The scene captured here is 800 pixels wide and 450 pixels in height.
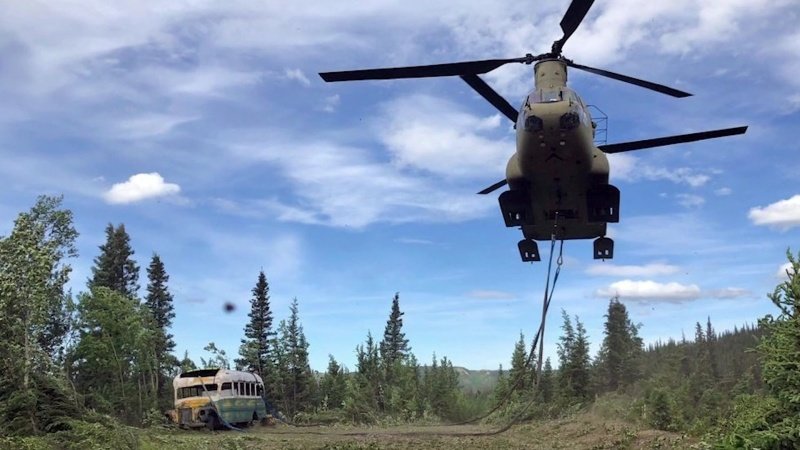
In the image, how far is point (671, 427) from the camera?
23047mm

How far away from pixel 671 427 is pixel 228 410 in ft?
69.6

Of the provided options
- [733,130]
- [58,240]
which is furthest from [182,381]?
[733,130]

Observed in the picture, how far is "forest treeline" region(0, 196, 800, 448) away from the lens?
38.5 feet

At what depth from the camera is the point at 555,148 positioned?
1332 centimetres

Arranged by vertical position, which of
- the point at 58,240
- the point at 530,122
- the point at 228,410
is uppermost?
the point at 58,240

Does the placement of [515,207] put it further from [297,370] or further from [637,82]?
[297,370]

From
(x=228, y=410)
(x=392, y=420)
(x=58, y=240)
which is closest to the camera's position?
(x=228, y=410)

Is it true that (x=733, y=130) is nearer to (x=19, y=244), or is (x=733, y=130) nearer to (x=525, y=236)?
(x=525, y=236)

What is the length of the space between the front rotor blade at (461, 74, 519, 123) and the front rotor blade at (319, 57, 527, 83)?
1.70 feet

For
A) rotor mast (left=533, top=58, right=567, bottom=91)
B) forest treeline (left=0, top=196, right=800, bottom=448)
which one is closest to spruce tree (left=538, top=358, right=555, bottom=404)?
forest treeline (left=0, top=196, right=800, bottom=448)

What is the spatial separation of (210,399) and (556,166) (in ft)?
79.6

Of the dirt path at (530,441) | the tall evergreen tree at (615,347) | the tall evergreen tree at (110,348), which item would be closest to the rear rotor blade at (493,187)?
the dirt path at (530,441)

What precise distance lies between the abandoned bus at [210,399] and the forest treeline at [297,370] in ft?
14.7

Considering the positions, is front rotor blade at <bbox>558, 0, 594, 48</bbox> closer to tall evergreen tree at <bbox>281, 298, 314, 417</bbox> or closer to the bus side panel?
the bus side panel
